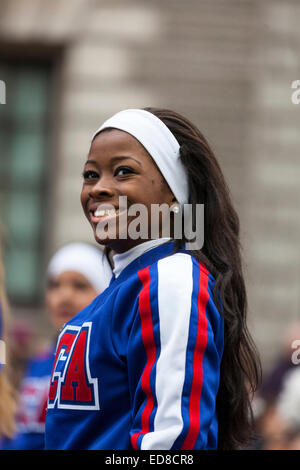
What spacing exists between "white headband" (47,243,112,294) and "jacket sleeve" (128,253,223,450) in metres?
2.22

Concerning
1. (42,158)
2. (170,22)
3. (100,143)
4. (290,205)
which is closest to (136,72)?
(170,22)

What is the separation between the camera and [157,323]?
2.36 m

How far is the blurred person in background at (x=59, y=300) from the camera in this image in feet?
Answer: 15.4

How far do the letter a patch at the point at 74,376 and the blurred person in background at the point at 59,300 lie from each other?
1.78 meters

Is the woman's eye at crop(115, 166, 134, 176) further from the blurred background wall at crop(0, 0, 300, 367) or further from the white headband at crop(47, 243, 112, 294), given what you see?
the blurred background wall at crop(0, 0, 300, 367)

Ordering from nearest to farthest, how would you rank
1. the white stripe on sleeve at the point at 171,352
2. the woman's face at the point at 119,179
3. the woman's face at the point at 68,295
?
the white stripe on sleeve at the point at 171,352 < the woman's face at the point at 119,179 < the woman's face at the point at 68,295

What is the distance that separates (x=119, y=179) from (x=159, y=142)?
171 mm

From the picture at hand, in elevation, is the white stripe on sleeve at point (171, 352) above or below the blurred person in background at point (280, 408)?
above

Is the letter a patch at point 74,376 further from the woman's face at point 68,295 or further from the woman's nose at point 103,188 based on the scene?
the woman's face at point 68,295

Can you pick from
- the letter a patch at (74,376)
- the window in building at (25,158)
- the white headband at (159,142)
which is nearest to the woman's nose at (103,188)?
the white headband at (159,142)

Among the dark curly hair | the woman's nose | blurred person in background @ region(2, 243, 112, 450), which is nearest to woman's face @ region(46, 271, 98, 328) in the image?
blurred person in background @ region(2, 243, 112, 450)

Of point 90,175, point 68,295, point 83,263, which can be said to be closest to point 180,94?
point 83,263
